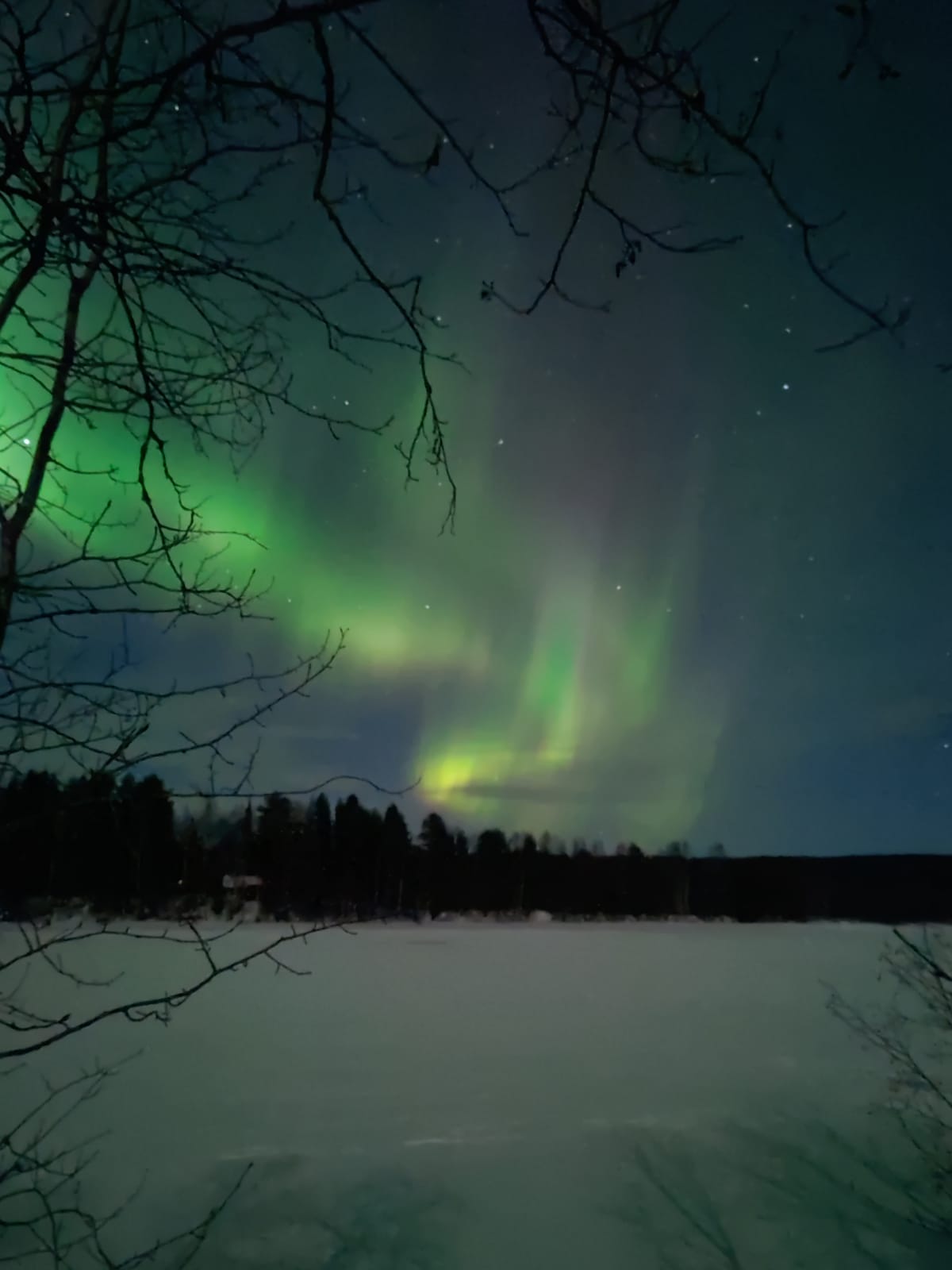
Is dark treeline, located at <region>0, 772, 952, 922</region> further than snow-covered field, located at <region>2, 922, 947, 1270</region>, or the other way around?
snow-covered field, located at <region>2, 922, 947, 1270</region>

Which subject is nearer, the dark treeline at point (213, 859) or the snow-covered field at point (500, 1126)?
the dark treeline at point (213, 859)

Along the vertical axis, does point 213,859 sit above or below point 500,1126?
above

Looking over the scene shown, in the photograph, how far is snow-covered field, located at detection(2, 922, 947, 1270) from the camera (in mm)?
7113

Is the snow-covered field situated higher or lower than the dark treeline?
lower

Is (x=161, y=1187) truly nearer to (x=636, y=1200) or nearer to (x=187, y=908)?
(x=636, y=1200)

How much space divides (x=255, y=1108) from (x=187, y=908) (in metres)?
8.19

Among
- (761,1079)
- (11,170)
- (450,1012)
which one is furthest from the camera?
(450,1012)

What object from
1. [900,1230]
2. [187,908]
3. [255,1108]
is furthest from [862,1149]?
[187,908]

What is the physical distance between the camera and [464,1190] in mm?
7762

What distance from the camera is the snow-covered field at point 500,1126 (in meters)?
7.11

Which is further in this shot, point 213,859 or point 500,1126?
point 500,1126

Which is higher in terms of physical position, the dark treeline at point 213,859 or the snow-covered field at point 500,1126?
the dark treeline at point 213,859

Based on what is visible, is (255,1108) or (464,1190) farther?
(255,1108)

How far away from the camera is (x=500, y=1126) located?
9164 millimetres
